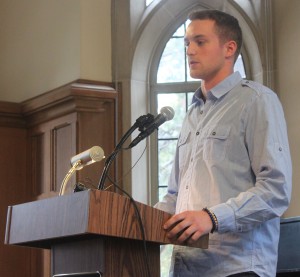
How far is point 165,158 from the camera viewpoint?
5.35m

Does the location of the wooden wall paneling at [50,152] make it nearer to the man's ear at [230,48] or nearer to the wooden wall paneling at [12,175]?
the wooden wall paneling at [12,175]

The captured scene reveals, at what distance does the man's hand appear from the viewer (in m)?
2.08

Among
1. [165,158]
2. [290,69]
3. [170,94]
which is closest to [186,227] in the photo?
[290,69]

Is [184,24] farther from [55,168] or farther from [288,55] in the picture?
[55,168]

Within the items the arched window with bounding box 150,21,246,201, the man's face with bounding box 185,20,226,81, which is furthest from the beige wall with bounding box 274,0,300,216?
the man's face with bounding box 185,20,226,81

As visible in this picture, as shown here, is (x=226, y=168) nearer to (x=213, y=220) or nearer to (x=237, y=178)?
(x=237, y=178)

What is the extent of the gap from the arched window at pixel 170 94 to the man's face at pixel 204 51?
2741mm

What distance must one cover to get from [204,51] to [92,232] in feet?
2.95

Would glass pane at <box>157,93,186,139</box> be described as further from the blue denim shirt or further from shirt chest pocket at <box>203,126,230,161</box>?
shirt chest pocket at <box>203,126,230,161</box>

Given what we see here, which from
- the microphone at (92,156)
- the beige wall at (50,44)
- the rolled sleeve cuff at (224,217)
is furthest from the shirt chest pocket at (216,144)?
the beige wall at (50,44)

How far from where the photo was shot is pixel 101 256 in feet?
6.73

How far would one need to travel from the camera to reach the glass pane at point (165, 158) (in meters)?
5.32

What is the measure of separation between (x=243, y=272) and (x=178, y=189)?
0.49 metres

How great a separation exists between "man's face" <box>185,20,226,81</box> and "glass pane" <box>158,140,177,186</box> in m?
2.78
